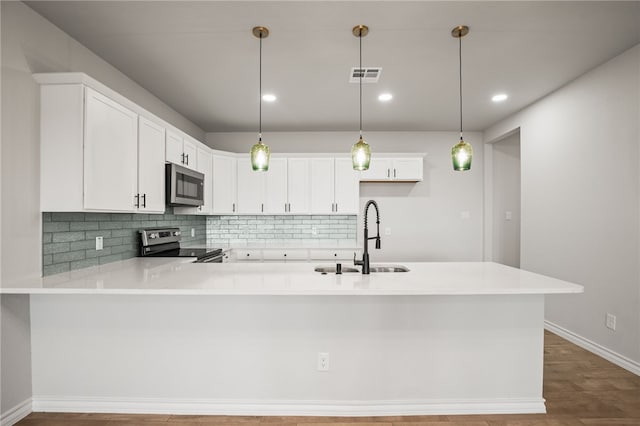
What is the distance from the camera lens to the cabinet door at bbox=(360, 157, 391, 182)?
4.74 meters

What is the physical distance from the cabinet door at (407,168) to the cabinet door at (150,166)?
3.09 meters

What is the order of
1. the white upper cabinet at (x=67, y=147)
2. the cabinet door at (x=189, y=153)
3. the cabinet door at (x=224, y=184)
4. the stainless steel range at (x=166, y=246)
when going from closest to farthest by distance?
the white upper cabinet at (x=67, y=147)
the stainless steel range at (x=166, y=246)
the cabinet door at (x=189, y=153)
the cabinet door at (x=224, y=184)

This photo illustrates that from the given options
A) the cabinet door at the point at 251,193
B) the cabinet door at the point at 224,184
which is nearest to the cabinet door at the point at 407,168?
the cabinet door at the point at 251,193

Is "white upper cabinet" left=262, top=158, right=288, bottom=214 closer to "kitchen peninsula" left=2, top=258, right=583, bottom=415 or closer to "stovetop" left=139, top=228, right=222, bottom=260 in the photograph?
"stovetop" left=139, top=228, right=222, bottom=260

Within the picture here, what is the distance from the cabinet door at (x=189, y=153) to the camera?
3.60m

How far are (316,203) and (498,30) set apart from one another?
2936 millimetres

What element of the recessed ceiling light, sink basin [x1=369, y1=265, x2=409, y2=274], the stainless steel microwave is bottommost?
sink basin [x1=369, y1=265, x2=409, y2=274]

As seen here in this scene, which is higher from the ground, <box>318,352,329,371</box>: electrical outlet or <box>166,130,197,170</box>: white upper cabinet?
<box>166,130,197,170</box>: white upper cabinet

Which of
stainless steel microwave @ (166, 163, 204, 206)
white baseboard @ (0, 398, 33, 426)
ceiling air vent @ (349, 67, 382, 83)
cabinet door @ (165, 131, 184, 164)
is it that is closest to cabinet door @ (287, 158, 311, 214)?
stainless steel microwave @ (166, 163, 204, 206)

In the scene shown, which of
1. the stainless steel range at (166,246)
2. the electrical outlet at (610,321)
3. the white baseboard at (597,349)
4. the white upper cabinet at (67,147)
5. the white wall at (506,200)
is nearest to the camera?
the white upper cabinet at (67,147)

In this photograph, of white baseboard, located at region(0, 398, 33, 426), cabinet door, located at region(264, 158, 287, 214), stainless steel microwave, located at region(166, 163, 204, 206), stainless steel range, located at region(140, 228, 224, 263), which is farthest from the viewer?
cabinet door, located at region(264, 158, 287, 214)

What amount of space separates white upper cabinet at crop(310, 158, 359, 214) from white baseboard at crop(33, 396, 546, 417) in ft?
9.39

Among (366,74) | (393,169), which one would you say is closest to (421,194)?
(393,169)

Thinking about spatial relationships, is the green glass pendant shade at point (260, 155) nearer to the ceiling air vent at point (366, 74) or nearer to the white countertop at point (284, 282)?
the white countertop at point (284, 282)
